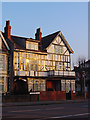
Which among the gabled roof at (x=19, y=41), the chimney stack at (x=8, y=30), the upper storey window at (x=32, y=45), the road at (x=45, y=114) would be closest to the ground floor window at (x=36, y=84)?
the upper storey window at (x=32, y=45)

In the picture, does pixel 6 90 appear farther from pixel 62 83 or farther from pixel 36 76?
pixel 62 83

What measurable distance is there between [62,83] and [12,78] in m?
10.2

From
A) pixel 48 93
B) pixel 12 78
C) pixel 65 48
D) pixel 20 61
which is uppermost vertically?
pixel 65 48

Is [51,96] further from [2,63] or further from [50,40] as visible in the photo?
[50,40]

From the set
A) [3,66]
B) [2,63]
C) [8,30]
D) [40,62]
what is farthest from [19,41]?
[3,66]

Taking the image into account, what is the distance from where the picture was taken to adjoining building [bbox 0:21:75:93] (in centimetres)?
3722

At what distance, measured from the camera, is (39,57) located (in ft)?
133

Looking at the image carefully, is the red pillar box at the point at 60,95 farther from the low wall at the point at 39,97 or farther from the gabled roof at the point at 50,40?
the gabled roof at the point at 50,40

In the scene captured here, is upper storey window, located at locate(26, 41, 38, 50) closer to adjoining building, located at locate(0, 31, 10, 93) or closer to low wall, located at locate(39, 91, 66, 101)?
adjoining building, located at locate(0, 31, 10, 93)

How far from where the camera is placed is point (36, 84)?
3906cm

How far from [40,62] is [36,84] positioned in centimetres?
423

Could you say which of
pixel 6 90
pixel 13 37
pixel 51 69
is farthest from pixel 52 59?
pixel 6 90

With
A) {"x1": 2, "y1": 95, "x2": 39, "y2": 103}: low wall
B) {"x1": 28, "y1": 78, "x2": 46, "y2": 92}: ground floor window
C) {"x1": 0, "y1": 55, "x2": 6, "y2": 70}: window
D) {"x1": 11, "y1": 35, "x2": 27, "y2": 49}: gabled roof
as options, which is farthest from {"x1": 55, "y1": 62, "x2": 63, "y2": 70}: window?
{"x1": 2, "y1": 95, "x2": 39, "y2": 103}: low wall

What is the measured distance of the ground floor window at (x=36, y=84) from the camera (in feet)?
126
